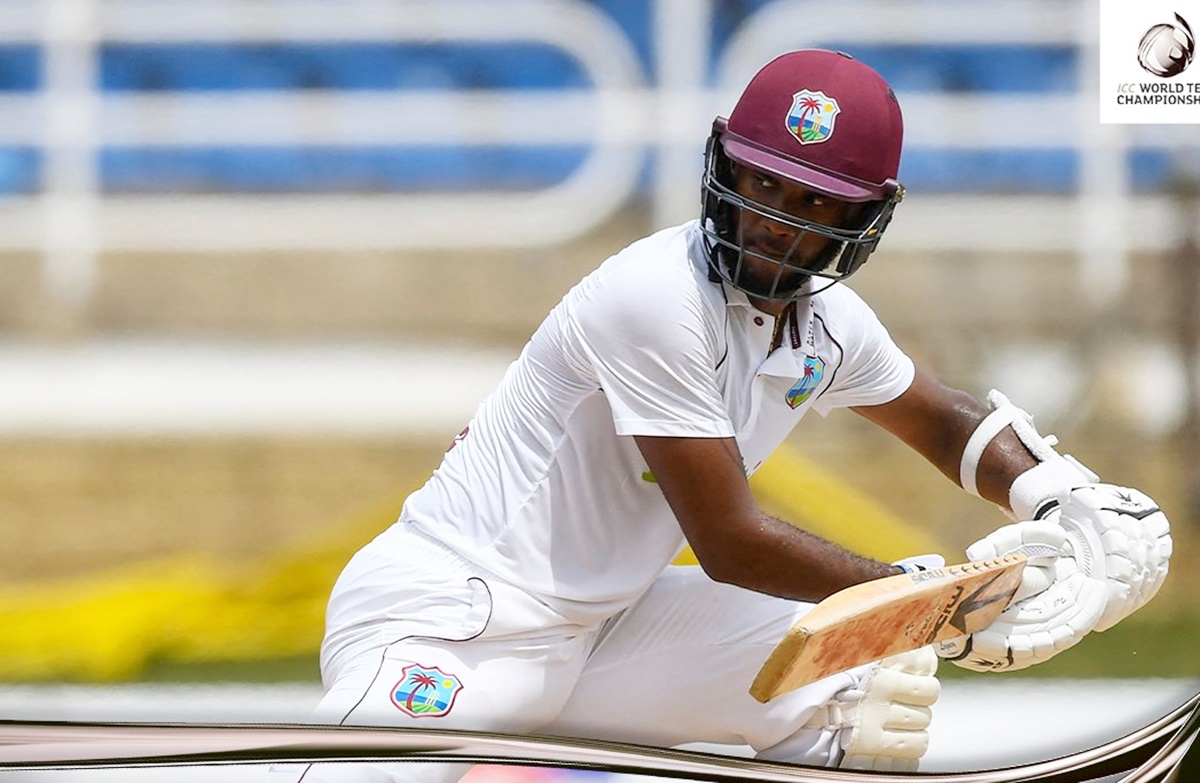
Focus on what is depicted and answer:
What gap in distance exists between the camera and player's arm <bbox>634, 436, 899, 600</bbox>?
1.32 meters

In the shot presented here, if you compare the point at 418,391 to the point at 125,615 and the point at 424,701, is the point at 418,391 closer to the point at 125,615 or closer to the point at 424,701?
the point at 125,615

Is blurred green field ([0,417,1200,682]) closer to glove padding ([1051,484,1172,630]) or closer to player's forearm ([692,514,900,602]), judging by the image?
glove padding ([1051,484,1172,630])

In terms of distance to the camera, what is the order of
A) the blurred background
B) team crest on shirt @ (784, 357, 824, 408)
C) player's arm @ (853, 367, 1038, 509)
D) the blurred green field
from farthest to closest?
the blurred background < the blurred green field < player's arm @ (853, 367, 1038, 509) < team crest on shirt @ (784, 357, 824, 408)

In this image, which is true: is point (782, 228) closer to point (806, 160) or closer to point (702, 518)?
point (806, 160)

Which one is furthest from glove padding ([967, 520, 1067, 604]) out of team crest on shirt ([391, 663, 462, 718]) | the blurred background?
the blurred background

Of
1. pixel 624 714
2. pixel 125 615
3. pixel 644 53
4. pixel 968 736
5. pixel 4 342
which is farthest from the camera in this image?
pixel 644 53

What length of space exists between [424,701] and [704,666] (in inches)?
12.9

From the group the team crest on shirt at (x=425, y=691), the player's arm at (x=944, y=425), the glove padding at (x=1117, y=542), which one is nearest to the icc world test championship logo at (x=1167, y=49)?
the player's arm at (x=944, y=425)

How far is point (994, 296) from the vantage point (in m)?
4.02

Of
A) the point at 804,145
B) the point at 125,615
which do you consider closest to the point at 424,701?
the point at 804,145

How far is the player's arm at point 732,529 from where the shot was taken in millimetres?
1315

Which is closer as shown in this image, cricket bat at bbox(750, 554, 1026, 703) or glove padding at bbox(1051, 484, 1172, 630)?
cricket bat at bbox(750, 554, 1026, 703)

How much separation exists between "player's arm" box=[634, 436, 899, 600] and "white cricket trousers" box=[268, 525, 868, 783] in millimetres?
185

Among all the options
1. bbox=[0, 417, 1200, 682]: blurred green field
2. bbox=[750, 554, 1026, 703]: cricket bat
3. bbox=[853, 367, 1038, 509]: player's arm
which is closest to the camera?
bbox=[750, 554, 1026, 703]: cricket bat
